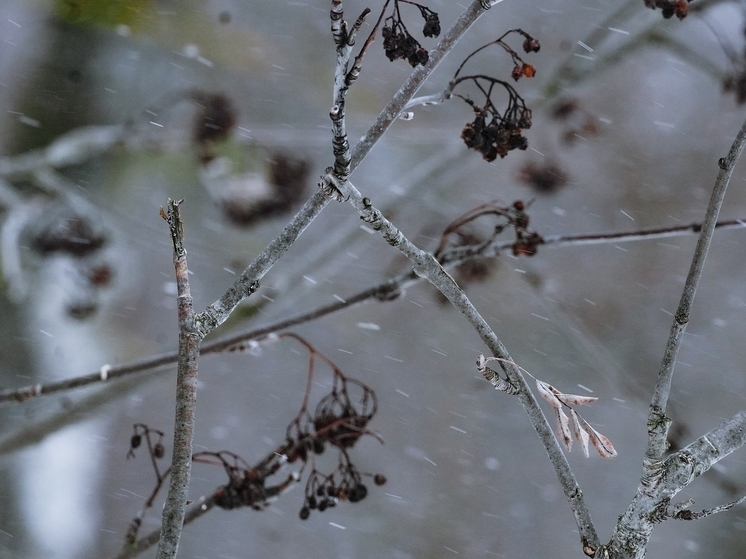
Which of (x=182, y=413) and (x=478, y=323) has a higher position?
(x=478, y=323)

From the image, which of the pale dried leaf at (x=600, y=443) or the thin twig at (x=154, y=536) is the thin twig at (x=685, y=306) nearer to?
the pale dried leaf at (x=600, y=443)

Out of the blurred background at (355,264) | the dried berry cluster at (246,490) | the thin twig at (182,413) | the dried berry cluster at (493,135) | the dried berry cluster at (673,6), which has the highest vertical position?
the blurred background at (355,264)

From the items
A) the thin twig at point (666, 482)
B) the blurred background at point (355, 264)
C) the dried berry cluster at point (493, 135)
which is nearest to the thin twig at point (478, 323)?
the thin twig at point (666, 482)

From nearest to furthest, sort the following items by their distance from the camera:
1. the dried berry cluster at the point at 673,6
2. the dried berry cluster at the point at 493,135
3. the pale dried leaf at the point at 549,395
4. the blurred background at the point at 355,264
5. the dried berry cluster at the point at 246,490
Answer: the pale dried leaf at the point at 549,395 → the dried berry cluster at the point at 673,6 → the dried berry cluster at the point at 493,135 → the dried berry cluster at the point at 246,490 → the blurred background at the point at 355,264

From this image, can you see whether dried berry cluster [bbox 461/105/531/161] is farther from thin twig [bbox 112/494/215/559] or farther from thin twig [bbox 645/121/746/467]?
thin twig [bbox 112/494/215/559]

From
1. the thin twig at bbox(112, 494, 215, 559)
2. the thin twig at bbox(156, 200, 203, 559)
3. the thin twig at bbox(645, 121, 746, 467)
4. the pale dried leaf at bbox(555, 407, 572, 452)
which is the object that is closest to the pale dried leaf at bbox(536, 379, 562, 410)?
the pale dried leaf at bbox(555, 407, 572, 452)

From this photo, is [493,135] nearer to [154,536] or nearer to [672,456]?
[672,456]

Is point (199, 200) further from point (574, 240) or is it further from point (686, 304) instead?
point (686, 304)

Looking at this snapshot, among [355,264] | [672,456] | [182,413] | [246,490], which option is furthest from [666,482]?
[355,264]
